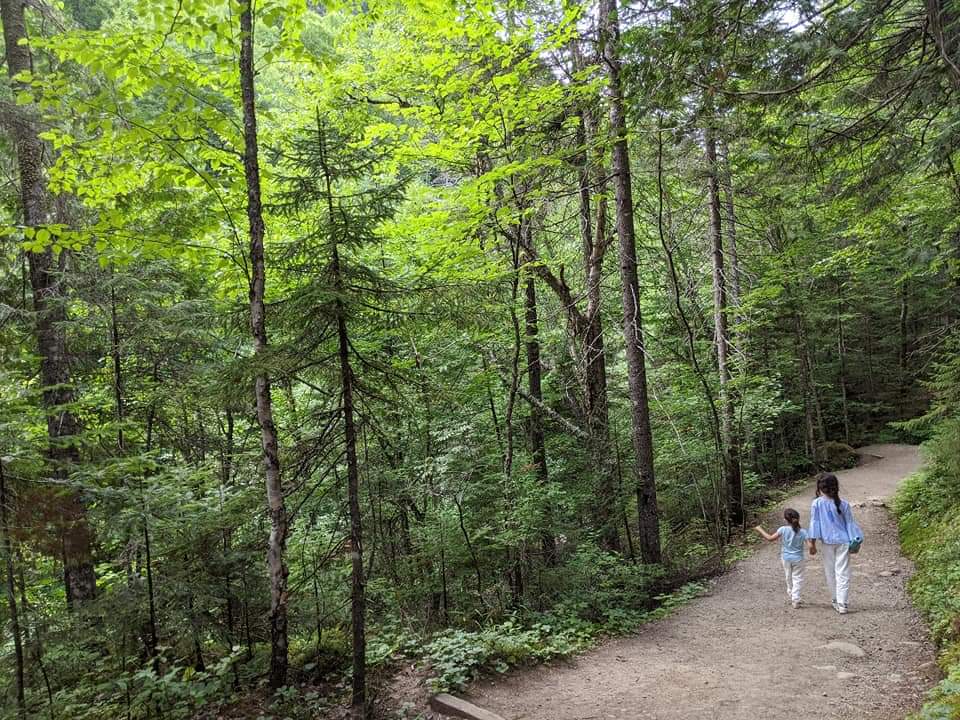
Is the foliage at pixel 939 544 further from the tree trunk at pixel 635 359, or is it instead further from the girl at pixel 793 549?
the tree trunk at pixel 635 359

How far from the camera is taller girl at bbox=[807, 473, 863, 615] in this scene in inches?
299

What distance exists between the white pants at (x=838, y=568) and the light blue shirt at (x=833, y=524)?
0.38ft

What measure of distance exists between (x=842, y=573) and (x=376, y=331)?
695 centimetres

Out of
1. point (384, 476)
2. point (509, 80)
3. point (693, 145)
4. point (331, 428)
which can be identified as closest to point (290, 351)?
point (331, 428)

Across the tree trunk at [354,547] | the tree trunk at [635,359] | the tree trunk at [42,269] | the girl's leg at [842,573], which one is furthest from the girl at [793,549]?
the tree trunk at [42,269]

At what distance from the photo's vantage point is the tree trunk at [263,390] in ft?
18.0

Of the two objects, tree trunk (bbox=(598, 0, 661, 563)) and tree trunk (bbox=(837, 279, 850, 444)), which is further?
tree trunk (bbox=(837, 279, 850, 444))

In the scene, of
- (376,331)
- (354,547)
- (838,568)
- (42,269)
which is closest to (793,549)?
(838,568)

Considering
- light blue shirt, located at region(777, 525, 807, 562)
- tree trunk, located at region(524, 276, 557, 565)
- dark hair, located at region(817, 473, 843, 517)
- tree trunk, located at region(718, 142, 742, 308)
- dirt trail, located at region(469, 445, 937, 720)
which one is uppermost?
tree trunk, located at region(718, 142, 742, 308)

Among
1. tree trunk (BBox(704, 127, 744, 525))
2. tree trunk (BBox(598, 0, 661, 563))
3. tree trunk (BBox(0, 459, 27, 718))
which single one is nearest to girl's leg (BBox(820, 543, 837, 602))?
tree trunk (BBox(598, 0, 661, 563))

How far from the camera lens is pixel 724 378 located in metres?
13.7

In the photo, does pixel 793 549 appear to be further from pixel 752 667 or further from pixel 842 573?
pixel 752 667

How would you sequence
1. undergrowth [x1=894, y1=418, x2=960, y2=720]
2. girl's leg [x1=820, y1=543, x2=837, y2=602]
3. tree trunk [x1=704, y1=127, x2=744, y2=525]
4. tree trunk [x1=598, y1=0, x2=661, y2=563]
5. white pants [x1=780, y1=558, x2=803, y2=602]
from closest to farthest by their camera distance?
undergrowth [x1=894, y1=418, x2=960, y2=720] → girl's leg [x1=820, y1=543, x2=837, y2=602] → white pants [x1=780, y1=558, x2=803, y2=602] → tree trunk [x1=598, y1=0, x2=661, y2=563] → tree trunk [x1=704, y1=127, x2=744, y2=525]

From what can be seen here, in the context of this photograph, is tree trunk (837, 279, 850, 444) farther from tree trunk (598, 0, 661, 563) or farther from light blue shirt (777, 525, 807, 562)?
tree trunk (598, 0, 661, 563)
